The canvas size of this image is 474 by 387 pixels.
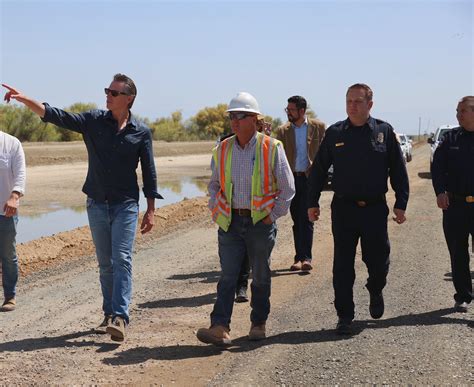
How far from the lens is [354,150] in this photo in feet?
22.6

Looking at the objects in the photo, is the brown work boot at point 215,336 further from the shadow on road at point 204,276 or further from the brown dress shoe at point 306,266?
the brown dress shoe at point 306,266

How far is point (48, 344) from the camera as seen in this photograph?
6840 mm

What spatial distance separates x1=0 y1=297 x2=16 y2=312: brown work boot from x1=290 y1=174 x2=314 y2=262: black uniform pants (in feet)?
11.4

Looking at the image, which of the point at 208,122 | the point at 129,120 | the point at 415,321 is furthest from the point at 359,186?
the point at 208,122

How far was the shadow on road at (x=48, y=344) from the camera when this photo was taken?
6.70m

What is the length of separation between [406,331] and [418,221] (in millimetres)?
9140

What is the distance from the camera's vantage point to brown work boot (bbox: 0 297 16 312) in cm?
841

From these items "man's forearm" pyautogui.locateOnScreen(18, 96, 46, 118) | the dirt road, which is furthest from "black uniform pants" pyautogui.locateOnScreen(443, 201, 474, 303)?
"man's forearm" pyautogui.locateOnScreen(18, 96, 46, 118)

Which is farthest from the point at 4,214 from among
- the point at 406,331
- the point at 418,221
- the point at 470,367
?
the point at 418,221

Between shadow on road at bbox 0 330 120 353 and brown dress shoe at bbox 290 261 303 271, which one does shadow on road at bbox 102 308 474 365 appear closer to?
shadow on road at bbox 0 330 120 353

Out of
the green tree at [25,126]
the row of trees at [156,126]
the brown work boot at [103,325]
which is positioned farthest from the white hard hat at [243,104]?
the green tree at [25,126]

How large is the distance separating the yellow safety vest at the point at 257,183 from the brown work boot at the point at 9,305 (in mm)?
2989

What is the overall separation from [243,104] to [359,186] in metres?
1.25

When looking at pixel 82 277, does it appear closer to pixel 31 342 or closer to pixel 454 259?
pixel 31 342
